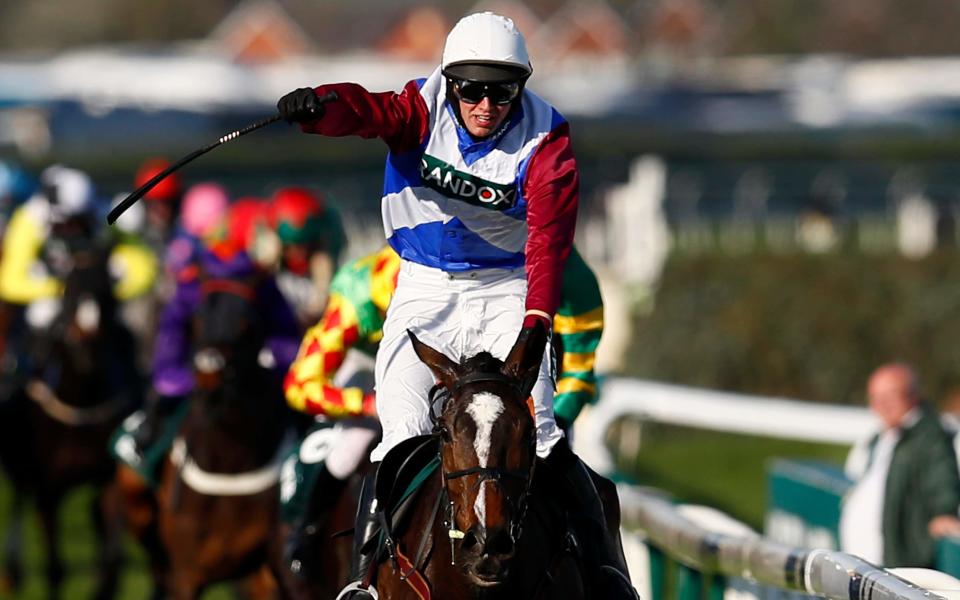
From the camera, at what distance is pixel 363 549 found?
4836 mm

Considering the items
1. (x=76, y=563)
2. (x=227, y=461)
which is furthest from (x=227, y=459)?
(x=76, y=563)

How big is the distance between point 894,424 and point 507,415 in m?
4.55

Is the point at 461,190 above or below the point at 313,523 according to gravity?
above

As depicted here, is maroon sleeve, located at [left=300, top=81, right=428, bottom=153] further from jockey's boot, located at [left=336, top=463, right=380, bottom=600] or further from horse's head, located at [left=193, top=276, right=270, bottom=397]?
horse's head, located at [left=193, top=276, right=270, bottom=397]

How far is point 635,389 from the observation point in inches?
422

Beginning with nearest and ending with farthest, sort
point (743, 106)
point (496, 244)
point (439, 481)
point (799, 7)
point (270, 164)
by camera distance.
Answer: point (439, 481)
point (496, 244)
point (270, 164)
point (743, 106)
point (799, 7)

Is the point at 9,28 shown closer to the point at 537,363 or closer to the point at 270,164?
the point at 270,164

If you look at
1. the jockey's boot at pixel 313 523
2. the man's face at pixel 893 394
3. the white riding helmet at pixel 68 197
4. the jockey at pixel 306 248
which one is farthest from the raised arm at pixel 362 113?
the white riding helmet at pixel 68 197

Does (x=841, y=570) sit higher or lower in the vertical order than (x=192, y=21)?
lower

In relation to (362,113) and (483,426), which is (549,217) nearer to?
(362,113)

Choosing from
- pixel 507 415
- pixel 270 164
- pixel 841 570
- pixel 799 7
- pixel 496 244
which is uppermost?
pixel 799 7

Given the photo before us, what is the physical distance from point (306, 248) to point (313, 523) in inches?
107

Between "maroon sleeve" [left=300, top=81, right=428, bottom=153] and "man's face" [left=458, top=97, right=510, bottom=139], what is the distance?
4.4 inches

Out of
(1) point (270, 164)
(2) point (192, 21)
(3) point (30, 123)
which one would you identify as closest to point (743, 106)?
(3) point (30, 123)
